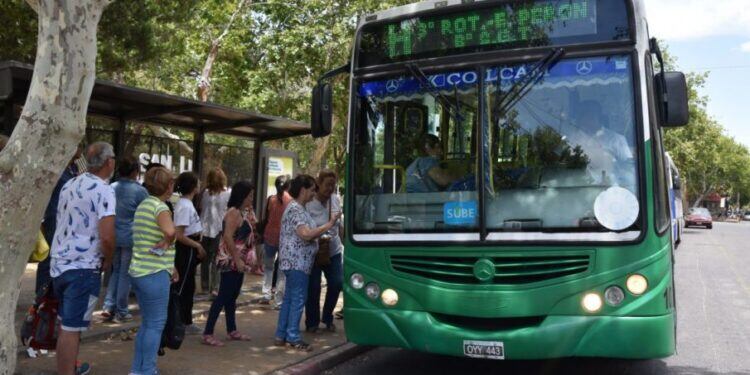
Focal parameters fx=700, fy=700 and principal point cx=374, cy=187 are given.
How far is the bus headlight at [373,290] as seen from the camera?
5.38 metres

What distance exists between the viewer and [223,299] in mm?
6527

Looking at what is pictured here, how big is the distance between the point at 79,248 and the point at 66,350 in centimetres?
70

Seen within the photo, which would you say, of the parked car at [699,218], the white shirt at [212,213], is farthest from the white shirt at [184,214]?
the parked car at [699,218]

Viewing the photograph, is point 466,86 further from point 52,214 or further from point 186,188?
point 52,214

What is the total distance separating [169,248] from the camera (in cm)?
487

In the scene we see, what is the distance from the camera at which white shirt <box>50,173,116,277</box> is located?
464 centimetres

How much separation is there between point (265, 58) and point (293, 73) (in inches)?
52.0

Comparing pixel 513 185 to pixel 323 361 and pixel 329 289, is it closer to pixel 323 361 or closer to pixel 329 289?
pixel 323 361

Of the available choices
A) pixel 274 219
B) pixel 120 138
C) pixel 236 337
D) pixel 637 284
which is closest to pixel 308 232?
pixel 236 337

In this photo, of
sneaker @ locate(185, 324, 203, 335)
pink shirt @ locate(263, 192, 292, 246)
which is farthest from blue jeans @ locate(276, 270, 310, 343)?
pink shirt @ locate(263, 192, 292, 246)

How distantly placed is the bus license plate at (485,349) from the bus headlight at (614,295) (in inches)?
31.0

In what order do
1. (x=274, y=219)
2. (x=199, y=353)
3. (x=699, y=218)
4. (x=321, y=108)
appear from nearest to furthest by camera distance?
(x=321, y=108) → (x=199, y=353) → (x=274, y=219) → (x=699, y=218)

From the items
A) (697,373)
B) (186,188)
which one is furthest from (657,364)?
(186,188)

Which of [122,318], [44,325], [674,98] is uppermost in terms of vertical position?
[674,98]
